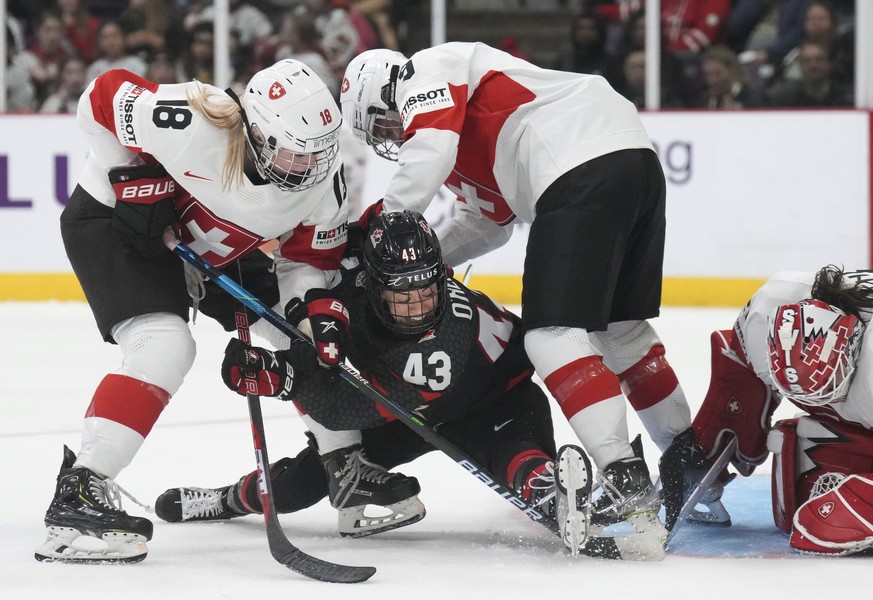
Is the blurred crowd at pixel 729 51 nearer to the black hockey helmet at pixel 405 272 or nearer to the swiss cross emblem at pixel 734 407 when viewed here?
the swiss cross emblem at pixel 734 407

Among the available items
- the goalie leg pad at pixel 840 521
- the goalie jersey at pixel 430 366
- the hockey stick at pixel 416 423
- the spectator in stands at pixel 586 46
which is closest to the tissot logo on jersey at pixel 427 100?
the goalie jersey at pixel 430 366

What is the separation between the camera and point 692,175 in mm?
6523

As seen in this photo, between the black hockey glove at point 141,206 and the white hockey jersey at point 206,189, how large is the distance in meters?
0.04

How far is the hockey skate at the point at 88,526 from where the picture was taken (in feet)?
8.98

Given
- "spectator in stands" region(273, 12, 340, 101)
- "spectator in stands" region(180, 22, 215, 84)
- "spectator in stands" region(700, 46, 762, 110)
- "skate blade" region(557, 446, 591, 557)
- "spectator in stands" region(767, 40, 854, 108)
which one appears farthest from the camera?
"spectator in stands" region(180, 22, 215, 84)

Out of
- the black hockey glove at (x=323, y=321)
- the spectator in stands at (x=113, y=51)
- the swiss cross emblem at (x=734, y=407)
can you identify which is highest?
the spectator in stands at (x=113, y=51)

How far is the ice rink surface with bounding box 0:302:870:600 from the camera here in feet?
8.39

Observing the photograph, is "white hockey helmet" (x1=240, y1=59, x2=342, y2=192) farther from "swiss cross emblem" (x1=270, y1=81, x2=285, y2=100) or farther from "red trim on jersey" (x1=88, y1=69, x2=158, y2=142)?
"red trim on jersey" (x1=88, y1=69, x2=158, y2=142)

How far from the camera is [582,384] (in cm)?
281

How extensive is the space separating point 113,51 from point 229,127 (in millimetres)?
4744

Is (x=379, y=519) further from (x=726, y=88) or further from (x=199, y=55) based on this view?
(x=199, y=55)

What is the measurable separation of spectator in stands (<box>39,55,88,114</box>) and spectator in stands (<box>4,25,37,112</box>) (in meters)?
0.08

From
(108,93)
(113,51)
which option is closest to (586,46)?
(113,51)

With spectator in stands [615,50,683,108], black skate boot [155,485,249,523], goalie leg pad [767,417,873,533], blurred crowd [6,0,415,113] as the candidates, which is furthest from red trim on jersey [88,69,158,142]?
blurred crowd [6,0,415,113]
